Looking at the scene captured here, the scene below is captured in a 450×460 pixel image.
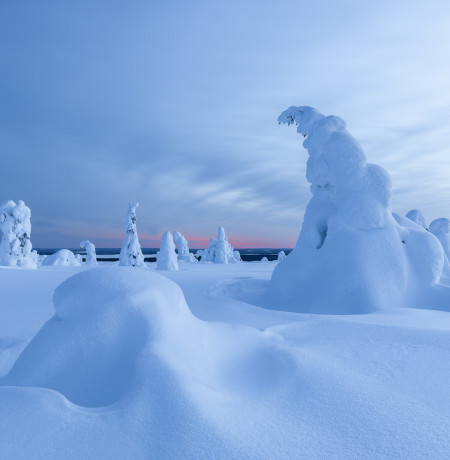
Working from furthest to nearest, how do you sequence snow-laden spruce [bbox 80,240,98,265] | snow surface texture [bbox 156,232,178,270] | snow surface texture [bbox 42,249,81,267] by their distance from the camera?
snow-laden spruce [bbox 80,240,98,265] < snow surface texture [bbox 42,249,81,267] < snow surface texture [bbox 156,232,178,270]

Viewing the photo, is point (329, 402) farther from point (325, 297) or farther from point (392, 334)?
point (325, 297)

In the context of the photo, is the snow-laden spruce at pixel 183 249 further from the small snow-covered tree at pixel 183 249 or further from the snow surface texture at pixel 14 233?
the snow surface texture at pixel 14 233

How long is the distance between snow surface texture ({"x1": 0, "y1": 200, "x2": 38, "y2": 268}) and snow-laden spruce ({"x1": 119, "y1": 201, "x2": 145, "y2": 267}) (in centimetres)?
842

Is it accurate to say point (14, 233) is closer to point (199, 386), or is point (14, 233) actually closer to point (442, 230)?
point (199, 386)

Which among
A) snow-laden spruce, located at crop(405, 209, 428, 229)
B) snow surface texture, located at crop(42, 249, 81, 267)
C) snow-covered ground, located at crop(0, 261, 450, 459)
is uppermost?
snow-laden spruce, located at crop(405, 209, 428, 229)

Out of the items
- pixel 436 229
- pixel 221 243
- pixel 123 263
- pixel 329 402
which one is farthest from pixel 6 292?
pixel 221 243

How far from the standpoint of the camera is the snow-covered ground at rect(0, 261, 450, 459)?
2084 mm

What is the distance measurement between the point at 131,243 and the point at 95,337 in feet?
97.5

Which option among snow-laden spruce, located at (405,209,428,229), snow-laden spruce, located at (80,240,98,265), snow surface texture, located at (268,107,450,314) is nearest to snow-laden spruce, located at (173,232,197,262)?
snow-laden spruce, located at (80,240,98,265)

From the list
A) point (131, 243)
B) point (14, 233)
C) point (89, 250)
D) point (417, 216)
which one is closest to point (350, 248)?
point (417, 216)

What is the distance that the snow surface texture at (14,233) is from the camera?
24.5 metres

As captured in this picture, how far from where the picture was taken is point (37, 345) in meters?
3.23

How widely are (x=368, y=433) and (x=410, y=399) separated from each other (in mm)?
731

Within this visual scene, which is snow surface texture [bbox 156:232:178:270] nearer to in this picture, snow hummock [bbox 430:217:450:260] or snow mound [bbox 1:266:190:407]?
snow hummock [bbox 430:217:450:260]
